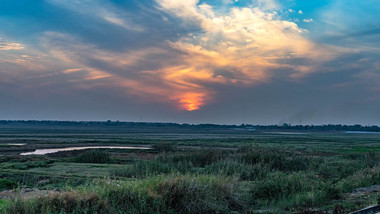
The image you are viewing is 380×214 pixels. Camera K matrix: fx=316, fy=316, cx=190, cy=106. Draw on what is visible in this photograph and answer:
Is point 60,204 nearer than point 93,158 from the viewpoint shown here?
Yes

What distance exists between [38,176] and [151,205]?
1281 cm

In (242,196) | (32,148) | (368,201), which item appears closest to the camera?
(368,201)

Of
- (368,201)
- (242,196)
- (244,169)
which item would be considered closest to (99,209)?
(242,196)

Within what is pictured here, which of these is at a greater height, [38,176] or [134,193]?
[134,193]

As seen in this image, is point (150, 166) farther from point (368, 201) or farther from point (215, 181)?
point (368, 201)

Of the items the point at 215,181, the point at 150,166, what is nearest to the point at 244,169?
the point at 150,166

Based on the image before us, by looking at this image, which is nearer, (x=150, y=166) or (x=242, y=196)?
(x=242, y=196)

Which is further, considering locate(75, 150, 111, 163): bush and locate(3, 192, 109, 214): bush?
locate(75, 150, 111, 163): bush

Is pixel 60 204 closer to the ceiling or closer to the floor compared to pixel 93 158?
closer to the ceiling

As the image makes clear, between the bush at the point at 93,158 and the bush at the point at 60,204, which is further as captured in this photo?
the bush at the point at 93,158

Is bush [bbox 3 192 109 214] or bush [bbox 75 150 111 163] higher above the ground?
bush [bbox 3 192 109 214]

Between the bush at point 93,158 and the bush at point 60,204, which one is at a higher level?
the bush at point 60,204

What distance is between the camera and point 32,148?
50.6 metres

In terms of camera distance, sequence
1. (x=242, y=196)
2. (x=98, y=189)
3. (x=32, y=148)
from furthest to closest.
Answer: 1. (x=32, y=148)
2. (x=242, y=196)
3. (x=98, y=189)
